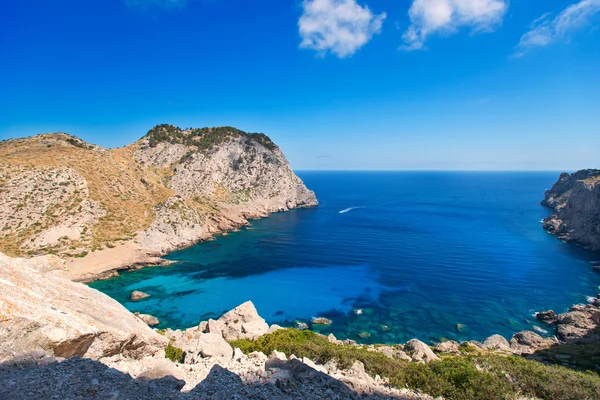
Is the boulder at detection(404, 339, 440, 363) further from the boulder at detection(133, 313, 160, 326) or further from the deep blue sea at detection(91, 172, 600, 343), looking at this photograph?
→ the boulder at detection(133, 313, 160, 326)

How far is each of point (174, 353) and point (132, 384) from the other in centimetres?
573

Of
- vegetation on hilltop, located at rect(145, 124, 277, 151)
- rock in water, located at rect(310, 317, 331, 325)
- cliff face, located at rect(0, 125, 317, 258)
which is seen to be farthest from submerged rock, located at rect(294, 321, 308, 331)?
vegetation on hilltop, located at rect(145, 124, 277, 151)

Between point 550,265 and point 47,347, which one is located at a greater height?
point 47,347

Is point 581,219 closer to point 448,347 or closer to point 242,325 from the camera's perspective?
point 448,347

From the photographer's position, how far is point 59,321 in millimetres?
11016

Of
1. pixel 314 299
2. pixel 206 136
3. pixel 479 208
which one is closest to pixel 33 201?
pixel 314 299

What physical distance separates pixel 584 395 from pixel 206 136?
133854 mm

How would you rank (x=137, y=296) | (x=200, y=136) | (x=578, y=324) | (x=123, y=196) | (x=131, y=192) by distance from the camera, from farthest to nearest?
(x=200, y=136) < (x=131, y=192) < (x=123, y=196) < (x=137, y=296) < (x=578, y=324)

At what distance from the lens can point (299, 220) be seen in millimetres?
101562

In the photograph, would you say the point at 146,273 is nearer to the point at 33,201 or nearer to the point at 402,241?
the point at 33,201

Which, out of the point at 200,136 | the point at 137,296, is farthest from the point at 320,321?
the point at 200,136

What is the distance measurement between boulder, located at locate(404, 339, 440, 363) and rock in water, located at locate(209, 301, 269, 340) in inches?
507

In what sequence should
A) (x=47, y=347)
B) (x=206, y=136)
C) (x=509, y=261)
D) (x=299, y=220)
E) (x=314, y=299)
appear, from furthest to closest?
1. (x=206, y=136)
2. (x=299, y=220)
3. (x=509, y=261)
4. (x=314, y=299)
5. (x=47, y=347)

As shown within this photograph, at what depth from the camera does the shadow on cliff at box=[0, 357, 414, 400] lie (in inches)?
325
